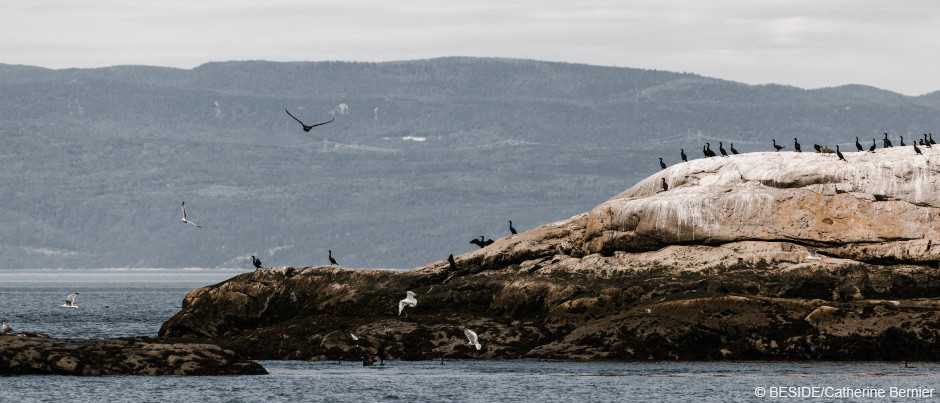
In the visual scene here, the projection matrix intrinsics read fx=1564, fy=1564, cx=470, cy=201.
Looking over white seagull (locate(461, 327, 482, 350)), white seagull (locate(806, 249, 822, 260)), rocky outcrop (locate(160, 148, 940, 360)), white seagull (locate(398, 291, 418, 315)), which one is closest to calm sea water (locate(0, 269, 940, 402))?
white seagull (locate(461, 327, 482, 350))

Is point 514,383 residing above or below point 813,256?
below

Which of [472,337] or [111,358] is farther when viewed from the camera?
[472,337]

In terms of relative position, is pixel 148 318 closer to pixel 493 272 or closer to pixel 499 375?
pixel 493 272

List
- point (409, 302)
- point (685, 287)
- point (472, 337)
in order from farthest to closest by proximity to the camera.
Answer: point (409, 302) → point (685, 287) → point (472, 337)

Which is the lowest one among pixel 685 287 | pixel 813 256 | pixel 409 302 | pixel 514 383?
pixel 514 383

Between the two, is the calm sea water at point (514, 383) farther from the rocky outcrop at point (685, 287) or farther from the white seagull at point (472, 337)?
the rocky outcrop at point (685, 287)

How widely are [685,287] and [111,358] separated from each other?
1930 cm

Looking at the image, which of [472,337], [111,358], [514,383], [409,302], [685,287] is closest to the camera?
[111,358]

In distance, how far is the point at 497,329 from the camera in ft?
179

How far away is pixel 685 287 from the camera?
53406 mm

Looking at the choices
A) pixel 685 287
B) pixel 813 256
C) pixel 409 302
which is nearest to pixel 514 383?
pixel 685 287

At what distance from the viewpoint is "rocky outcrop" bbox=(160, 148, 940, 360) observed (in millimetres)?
50438

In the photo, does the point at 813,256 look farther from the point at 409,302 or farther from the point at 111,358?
the point at 111,358

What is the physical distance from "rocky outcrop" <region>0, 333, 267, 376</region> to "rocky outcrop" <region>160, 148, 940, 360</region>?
6622mm
